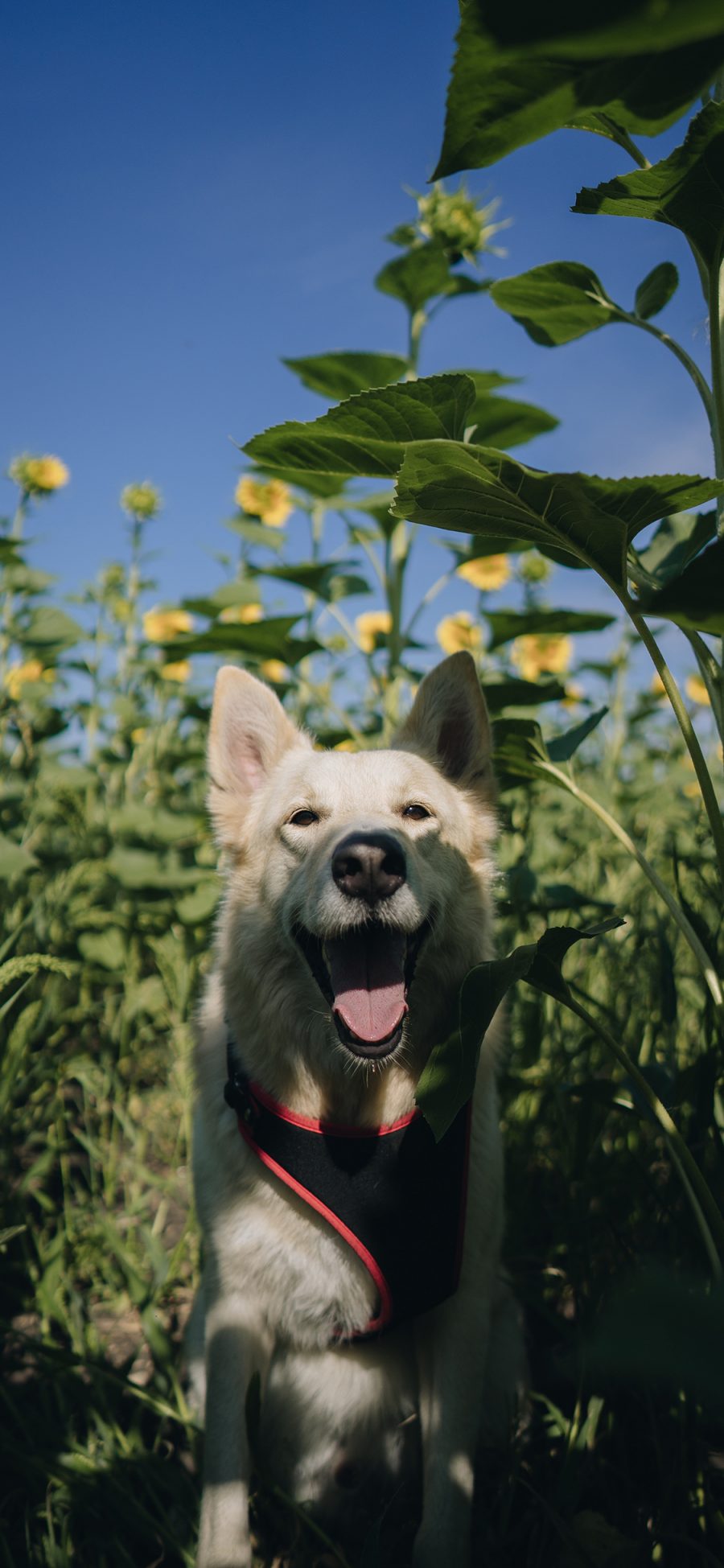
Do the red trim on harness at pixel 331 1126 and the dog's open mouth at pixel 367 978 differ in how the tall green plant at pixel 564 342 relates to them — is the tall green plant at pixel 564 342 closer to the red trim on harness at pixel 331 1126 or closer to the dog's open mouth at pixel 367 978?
the dog's open mouth at pixel 367 978

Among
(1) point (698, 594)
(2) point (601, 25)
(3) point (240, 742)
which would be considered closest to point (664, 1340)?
(1) point (698, 594)

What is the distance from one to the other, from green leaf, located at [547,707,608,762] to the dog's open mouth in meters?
0.42

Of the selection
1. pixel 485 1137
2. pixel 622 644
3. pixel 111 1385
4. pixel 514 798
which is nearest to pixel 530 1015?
pixel 485 1137

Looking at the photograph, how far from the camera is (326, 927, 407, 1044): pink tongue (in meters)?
1.59

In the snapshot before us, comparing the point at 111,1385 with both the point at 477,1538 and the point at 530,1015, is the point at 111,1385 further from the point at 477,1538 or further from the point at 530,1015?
the point at 530,1015

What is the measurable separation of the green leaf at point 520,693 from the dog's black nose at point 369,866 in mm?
499

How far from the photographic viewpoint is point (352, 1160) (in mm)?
1601

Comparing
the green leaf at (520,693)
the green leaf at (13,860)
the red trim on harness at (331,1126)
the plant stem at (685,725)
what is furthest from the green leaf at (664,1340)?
the green leaf at (13,860)

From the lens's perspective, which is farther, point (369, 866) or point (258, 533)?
point (258, 533)

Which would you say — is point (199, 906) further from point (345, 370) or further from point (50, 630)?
point (345, 370)

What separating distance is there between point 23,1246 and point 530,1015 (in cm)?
141

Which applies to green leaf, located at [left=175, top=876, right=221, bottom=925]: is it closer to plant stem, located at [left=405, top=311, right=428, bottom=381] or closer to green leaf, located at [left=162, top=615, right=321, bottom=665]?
green leaf, located at [left=162, top=615, right=321, bottom=665]

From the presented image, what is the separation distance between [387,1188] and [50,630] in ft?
8.41

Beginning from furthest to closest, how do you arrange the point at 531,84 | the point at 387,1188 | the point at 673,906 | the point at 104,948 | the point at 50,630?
the point at 50,630 < the point at 104,948 < the point at 387,1188 < the point at 673,906 < the point at 531,84
